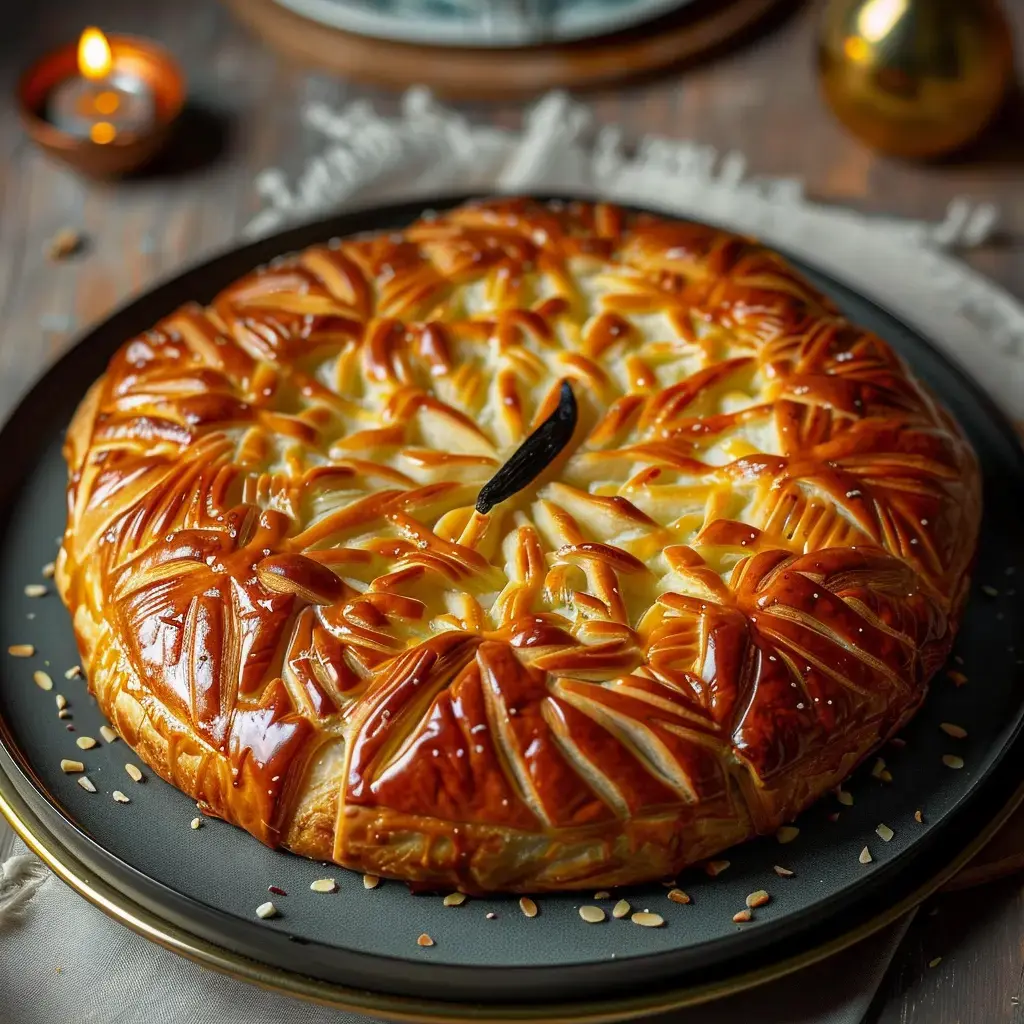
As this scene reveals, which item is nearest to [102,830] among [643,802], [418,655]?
[418,655]

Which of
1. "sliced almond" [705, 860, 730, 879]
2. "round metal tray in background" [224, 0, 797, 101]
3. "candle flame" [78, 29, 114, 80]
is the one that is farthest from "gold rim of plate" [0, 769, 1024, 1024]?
"round metal tray in background" [224, 0, 797, 101]

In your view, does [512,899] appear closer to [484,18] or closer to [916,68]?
[916,68]

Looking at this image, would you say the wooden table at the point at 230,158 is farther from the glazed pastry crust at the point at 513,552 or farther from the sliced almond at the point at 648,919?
the sliced almond at the point at 648,919

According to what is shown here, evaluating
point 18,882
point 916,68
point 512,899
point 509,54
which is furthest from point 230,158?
point 512,899

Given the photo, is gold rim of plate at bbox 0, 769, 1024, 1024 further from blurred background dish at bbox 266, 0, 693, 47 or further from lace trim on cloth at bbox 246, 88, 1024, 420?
blurred background dish at bbox 266, 0, 693, 47

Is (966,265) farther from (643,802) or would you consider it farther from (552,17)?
(643,802)
